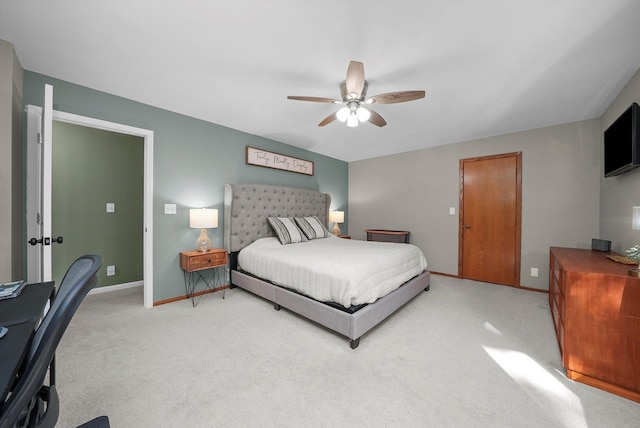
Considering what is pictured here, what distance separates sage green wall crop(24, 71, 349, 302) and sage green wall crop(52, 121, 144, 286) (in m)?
1.13

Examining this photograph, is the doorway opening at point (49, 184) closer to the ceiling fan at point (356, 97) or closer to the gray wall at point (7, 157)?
the gray wall at point (7, 157)

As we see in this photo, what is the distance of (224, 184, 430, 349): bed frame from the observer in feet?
7.04

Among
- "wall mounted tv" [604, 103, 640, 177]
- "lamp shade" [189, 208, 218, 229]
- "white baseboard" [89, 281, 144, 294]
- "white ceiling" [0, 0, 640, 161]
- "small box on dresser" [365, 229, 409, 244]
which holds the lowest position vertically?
"white baseboard" [89, 281, 144, 294]

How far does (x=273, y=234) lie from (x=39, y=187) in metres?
2.53

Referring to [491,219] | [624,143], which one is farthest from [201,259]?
[624,143]

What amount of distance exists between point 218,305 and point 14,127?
2.45 metres

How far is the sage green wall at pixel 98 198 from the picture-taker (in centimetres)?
315

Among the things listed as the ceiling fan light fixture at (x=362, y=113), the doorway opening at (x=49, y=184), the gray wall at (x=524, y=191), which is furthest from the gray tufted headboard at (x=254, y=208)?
the ceiling fan light fixture at (x=362, y=113)

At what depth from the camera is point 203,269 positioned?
3201 mm

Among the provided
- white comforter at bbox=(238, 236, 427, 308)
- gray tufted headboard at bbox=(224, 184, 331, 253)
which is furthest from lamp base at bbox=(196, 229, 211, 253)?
white comforter at bbox=(238, 236, 427, 308)

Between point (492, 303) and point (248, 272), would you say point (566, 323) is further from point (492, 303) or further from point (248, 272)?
point (248, 272)

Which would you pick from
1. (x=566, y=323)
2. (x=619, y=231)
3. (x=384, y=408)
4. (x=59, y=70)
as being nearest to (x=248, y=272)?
(x=384, y=408)

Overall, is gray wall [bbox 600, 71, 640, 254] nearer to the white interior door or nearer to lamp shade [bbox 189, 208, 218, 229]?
lamp shade [bbox 189, 208, 218, 229]

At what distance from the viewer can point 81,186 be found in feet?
10.8
